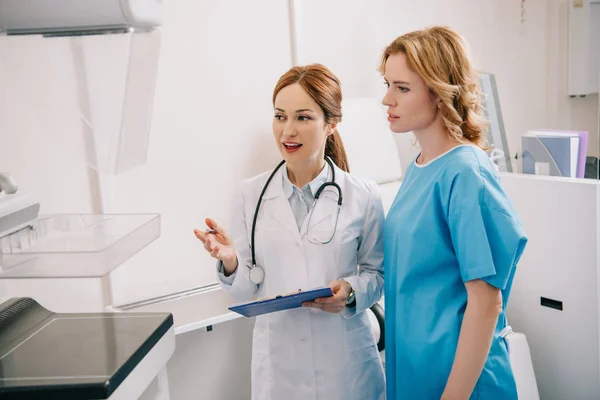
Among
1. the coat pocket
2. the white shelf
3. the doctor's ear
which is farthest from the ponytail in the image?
the white shelf

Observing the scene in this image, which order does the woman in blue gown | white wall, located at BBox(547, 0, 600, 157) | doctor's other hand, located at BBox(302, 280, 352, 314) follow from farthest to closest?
1. white wall, located at BBox(547, 0, 600, 157)
2. doctor's other hand, located at BBox(302, 280, 352, 314)
3. the woman in blue gown

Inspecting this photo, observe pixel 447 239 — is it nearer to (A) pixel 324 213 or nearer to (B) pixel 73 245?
(A) pixel 324 213

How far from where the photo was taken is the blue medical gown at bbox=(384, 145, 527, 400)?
116 cm

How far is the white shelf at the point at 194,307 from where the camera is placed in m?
1.73

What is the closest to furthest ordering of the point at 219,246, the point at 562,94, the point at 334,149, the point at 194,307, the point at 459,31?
the point at 219,246 → the point at 334,149 → the point at 194,307 → the point at 459,31 → the point at 562,94

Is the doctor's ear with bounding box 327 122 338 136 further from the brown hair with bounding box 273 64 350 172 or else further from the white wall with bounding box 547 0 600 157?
the white wall with bounding box 547 0 600 157

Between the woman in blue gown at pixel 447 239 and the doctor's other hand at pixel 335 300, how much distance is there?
4.3 inches

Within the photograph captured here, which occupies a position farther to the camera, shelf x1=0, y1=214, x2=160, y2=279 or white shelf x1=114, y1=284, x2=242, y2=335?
white shelf x1=114, y1=284, x2=242, y2=335

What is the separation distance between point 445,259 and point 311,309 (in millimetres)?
341

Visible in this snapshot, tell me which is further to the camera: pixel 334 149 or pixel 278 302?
pixel 334 149

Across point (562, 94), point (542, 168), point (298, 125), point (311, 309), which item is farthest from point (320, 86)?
point (562, 94)

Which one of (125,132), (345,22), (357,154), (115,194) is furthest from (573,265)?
(125,132)

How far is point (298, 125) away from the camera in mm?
1363

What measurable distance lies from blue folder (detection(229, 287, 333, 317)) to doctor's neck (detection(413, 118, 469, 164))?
38cm
